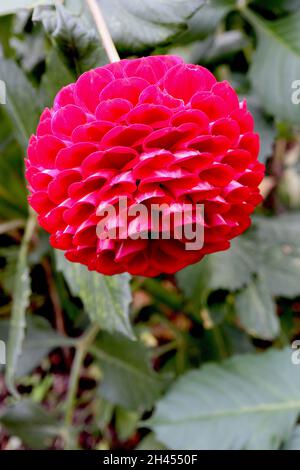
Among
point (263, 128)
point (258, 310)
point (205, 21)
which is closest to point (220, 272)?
point (258, 310)

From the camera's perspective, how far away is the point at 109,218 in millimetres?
333

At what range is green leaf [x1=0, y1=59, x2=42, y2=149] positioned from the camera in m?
0.57

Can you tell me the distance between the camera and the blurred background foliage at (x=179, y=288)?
505mm

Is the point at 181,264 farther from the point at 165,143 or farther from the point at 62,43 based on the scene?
the point at 62,43

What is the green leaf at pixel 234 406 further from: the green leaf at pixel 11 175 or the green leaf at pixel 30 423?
the green leaf at pixel 11 175

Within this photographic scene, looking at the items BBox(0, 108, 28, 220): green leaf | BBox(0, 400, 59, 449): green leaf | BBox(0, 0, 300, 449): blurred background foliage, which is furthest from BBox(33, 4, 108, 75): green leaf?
BBox(0, 400, 59, 449): green leaf

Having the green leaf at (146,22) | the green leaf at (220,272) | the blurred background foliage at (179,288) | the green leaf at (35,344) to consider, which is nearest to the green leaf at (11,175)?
the blurred background foliage at (179,288)

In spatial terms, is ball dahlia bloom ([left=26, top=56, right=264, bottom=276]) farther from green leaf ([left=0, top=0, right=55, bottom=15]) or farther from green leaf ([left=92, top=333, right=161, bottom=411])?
green leaf ([left=92, top=333, right=161, bottom=411])

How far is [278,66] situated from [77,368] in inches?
17.1

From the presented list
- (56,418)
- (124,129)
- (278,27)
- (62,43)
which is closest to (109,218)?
(124,129)

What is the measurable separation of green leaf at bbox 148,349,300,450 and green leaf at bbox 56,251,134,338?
0.22 metres

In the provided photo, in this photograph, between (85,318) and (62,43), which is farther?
(85,318)

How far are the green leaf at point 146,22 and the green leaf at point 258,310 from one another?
0.37m
